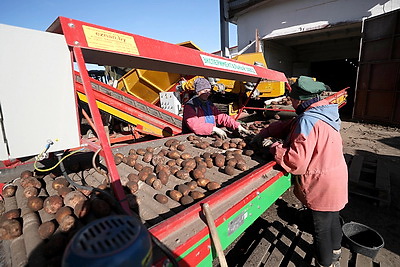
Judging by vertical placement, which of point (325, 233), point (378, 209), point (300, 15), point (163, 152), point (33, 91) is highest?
point (300, 15)

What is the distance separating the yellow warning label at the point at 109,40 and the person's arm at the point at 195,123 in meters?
1.90

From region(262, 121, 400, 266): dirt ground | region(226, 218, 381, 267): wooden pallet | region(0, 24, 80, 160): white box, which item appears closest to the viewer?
region(0, 24, 80, 160): white box

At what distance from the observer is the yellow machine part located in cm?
580

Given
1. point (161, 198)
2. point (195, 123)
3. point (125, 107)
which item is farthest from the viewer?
point (125, 107)

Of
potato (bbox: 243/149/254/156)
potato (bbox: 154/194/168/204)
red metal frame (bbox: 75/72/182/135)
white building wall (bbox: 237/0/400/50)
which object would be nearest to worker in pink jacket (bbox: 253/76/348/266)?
potato (bbox: 243/149/254/156)

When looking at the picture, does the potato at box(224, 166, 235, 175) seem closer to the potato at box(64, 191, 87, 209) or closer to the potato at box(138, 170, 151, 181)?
the potato at box(138, 170, 151, 181)

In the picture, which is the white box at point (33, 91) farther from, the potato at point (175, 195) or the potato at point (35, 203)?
the potato at point (175, 195)

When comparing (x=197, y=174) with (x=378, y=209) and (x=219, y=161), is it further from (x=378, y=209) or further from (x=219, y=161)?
(x=378, y=209)

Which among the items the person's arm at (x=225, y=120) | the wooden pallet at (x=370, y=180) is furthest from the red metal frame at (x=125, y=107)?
the wooden pallet at (x=370, y=180)

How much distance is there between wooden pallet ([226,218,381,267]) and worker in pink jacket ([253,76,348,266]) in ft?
0.80

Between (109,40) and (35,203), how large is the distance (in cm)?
131

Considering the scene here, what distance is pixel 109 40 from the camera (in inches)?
52.7

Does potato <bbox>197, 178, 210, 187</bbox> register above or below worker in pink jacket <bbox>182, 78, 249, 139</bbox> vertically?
below

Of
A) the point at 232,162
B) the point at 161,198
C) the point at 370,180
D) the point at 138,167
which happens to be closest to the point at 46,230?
the point at 161,198
